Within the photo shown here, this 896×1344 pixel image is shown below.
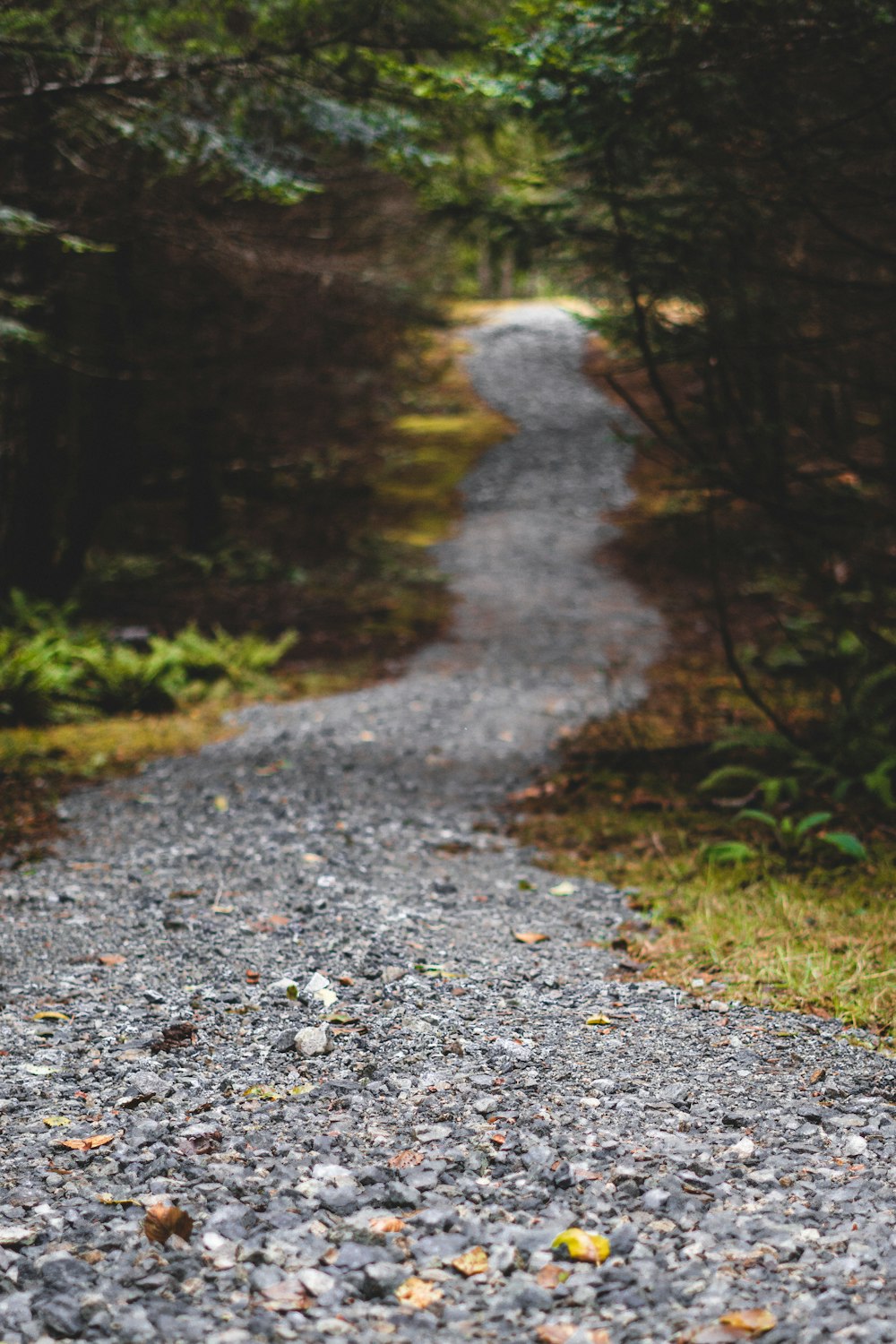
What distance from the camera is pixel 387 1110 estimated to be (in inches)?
117

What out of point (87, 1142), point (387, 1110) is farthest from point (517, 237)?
point (87, 1142)

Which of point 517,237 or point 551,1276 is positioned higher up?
point 517,237

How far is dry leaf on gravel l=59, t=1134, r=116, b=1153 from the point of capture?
272cm

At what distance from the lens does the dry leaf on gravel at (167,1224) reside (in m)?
2.34

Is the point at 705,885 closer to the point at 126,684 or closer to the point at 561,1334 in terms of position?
the point at 561,1334

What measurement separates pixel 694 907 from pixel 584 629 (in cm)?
742

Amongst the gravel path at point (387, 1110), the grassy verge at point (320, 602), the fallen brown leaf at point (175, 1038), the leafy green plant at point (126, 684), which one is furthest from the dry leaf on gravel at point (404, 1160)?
the leafy green plant at point (126, 684)

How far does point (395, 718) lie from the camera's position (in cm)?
855

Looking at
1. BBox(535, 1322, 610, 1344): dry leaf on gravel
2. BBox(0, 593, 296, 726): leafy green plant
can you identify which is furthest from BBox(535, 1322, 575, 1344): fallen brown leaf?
BBox(0, 593, 296, 726): leafy green plant

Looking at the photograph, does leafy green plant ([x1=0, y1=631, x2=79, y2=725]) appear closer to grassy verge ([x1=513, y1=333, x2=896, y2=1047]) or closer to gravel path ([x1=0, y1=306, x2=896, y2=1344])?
gravel path ([x1=0, y1=306, x2=896, y2=1344])

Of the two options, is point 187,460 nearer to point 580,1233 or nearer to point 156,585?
point 156,585

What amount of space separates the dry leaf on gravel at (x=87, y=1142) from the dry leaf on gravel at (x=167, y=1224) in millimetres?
444

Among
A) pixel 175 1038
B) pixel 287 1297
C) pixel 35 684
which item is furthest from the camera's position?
pixel 35 684

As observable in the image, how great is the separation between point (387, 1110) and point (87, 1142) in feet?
3.09
